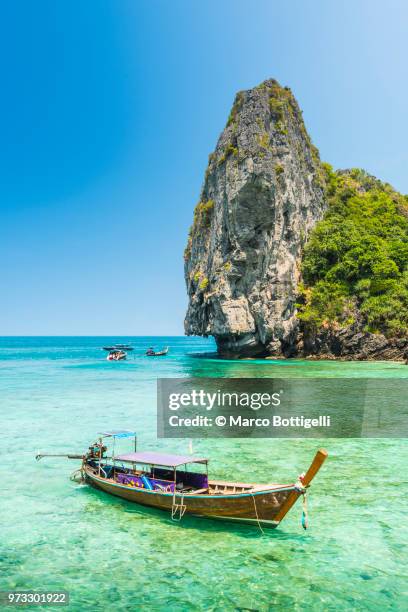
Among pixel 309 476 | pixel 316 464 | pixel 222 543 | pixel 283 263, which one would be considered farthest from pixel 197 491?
pixel 283 263

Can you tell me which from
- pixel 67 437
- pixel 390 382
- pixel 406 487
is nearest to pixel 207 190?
pixel 390 382

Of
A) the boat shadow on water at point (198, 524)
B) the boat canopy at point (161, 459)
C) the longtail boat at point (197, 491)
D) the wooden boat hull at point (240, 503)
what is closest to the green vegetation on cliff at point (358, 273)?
the boat canopy at point (161, 459)

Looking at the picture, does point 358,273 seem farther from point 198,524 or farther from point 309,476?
point 309,476

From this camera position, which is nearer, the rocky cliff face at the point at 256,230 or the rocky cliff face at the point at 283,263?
the rocky cliff face at the point at 283,263

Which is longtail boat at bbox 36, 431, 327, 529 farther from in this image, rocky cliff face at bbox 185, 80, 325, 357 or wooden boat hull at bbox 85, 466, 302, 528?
rocky cliff face at bbox 185, 80, 325, 357

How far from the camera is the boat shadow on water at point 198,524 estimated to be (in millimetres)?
9922

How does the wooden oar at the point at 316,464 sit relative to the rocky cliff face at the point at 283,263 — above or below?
below

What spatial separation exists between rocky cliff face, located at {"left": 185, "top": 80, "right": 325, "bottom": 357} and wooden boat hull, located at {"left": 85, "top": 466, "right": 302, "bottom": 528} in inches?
1623

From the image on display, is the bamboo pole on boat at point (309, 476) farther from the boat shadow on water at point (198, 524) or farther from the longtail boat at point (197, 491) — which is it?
the boat shadow on water at point (198, 524)

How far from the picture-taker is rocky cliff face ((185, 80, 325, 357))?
50562 mm

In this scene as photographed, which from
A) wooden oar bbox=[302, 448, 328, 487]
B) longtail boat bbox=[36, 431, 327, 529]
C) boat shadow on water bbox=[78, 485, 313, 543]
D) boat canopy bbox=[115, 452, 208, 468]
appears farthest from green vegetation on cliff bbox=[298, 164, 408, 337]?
wooden oar bbox=[302, 448, 328, 487]

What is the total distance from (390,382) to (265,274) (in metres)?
23.4

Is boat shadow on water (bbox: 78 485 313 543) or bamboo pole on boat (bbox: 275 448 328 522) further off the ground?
bamboo pole on boat (bbox: 275 448 328 522)

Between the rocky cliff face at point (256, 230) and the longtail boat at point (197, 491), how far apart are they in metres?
39.7
